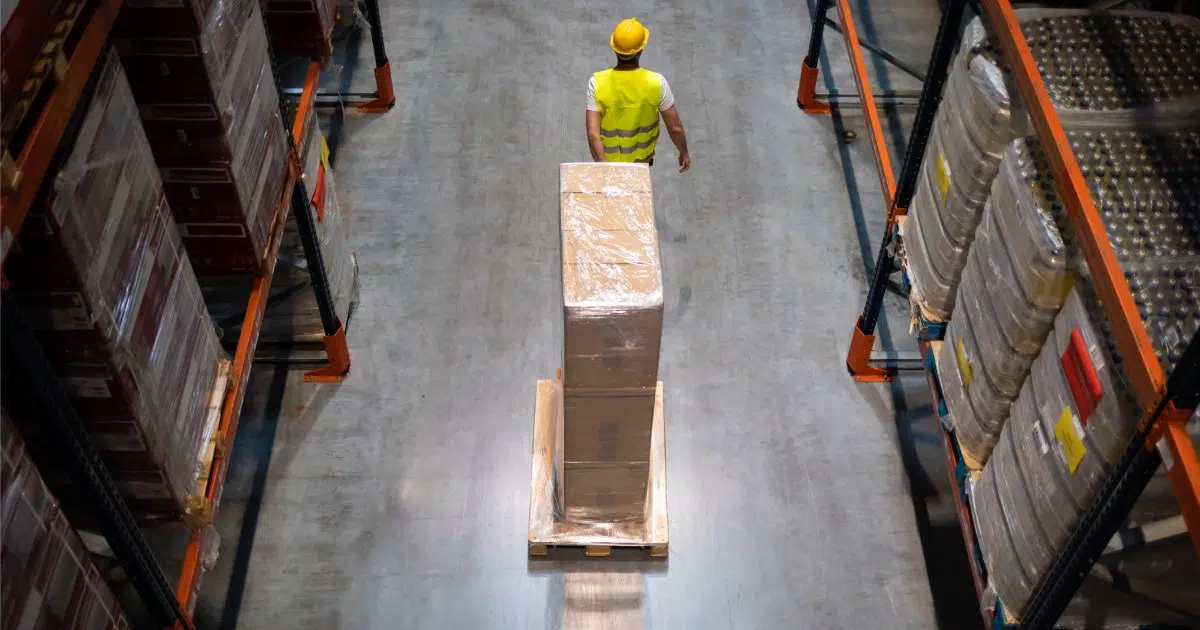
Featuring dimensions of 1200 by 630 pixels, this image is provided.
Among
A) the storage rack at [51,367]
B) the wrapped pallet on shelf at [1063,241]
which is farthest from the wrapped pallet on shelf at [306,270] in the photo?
the wrapped pallet on shelf at [1063,241]

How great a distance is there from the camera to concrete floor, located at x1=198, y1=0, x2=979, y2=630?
19.4 ft

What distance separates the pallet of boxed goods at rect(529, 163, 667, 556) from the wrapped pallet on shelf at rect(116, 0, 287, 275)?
5.26 ft

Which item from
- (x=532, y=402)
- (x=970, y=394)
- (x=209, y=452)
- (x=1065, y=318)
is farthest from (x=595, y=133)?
(x=1065, y=318)

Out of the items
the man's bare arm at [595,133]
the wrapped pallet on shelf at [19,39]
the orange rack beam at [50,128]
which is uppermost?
the wrapped pallet on shelf at [19,39]

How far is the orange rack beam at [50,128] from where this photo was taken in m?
3.19

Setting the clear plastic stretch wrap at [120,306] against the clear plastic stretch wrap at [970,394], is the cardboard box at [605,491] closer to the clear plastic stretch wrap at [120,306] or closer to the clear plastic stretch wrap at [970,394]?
the clear plastic stretch wrap at [970,394]

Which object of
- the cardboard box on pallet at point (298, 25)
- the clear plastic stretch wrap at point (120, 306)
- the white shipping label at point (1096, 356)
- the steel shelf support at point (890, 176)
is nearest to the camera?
the clear plastic stretch wrap at point (120, 306)

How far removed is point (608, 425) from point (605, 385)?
384 millimetres

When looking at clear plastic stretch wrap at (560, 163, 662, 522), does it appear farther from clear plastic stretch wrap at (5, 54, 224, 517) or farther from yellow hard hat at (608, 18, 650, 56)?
clear plastic stretch wrap at (5, 54, 224, 517)

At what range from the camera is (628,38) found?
6.52m

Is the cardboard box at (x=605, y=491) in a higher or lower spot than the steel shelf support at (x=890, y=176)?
lower

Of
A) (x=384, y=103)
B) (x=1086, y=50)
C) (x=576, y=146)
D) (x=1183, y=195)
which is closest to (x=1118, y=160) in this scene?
(x=1183, y=195)

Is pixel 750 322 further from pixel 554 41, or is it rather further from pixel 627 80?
pixel 554 41

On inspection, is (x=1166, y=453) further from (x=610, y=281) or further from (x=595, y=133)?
(x=595, y=133)
